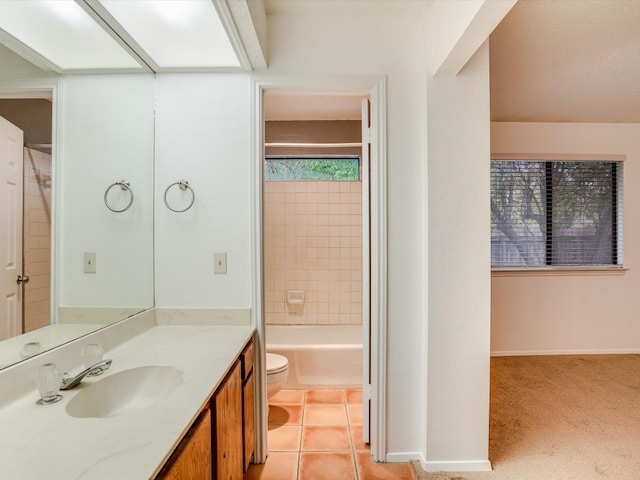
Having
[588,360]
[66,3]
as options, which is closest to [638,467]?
[588,360]

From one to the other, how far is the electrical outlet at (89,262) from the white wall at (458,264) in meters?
1.57

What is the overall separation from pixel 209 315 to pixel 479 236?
4.86 feet

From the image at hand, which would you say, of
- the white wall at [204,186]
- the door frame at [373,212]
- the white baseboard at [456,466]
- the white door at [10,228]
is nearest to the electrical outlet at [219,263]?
the white wall at [204,186]

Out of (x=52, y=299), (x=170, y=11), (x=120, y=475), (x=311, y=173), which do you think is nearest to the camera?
(x=120, y=475)

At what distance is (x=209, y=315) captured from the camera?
177 centimetres

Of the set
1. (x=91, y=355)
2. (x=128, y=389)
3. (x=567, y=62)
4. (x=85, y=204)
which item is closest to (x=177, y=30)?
(x=85, y=204)

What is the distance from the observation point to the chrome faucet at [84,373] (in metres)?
1.03

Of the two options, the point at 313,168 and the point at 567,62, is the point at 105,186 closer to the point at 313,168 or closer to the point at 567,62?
the point at 313,168

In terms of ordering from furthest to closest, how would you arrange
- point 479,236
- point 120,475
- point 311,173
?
1. point 311,173
2. point 479,236
3. point 120,475

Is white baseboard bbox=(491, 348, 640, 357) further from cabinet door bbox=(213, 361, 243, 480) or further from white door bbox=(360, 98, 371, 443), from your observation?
cabinet door bbox=(213, 361, 243, 480)

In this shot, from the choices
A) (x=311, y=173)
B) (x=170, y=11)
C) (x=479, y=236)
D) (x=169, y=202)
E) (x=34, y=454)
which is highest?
(x=170, y=11)

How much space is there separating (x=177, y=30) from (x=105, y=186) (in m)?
0.79

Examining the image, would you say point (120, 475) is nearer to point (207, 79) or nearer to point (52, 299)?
point (52, 299)

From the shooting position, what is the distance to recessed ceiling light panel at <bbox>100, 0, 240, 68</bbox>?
1388 millimetres
